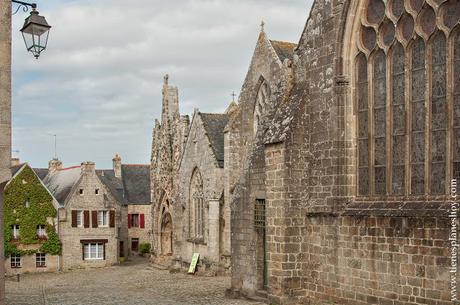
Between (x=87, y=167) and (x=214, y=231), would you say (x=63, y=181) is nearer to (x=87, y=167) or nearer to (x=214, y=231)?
(x=87, y=167)

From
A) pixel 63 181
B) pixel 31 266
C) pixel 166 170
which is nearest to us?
pixel 166 170

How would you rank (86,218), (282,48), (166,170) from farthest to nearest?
(86,218) → (166,170) → (282,48)

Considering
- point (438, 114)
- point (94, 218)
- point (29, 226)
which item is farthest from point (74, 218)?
point (438, 114)

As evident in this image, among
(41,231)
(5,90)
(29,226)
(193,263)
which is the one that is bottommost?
(193,263)

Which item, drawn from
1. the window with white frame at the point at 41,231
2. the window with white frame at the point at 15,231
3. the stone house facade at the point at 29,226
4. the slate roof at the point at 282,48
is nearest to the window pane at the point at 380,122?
the slate roof at the point at 282,48

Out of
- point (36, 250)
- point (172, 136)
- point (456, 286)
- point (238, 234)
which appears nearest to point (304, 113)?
point (238, 234)

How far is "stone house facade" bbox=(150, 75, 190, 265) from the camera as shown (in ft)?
116

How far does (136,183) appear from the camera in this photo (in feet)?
172

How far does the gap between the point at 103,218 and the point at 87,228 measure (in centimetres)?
129

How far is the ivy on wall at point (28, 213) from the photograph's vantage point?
37.2m

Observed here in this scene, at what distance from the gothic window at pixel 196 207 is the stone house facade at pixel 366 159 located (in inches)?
513

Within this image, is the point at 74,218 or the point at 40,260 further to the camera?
the point at 74,218

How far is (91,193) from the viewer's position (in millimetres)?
40500

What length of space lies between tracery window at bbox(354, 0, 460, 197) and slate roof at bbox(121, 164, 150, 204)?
124 feet
